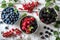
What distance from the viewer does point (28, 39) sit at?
64.8 inches

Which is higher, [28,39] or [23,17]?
[23,17]

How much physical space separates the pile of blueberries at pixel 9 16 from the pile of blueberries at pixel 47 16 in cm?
21

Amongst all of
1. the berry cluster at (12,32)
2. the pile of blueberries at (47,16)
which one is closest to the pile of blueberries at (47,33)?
the pile of blueberries at (47,16)

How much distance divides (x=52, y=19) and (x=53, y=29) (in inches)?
4.6

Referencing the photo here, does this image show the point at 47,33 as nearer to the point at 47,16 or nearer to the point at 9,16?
the point at 47,16

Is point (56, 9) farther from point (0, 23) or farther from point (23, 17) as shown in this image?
point (0, 23)

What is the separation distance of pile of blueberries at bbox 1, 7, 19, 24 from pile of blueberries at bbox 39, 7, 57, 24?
8.3 inches

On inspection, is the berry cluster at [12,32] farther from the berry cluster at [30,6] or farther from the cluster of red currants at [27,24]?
the berry cluster at [30,6]

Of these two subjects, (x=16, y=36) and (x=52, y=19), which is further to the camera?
(x=16, y=36)

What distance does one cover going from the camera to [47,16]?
1559 millimetres

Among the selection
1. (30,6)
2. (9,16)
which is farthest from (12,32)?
(30,6)

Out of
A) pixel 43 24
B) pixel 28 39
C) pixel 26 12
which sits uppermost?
pixel 26 12

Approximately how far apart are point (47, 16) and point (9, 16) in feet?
1.05

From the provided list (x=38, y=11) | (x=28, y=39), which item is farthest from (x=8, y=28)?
(x=38, y=11)
